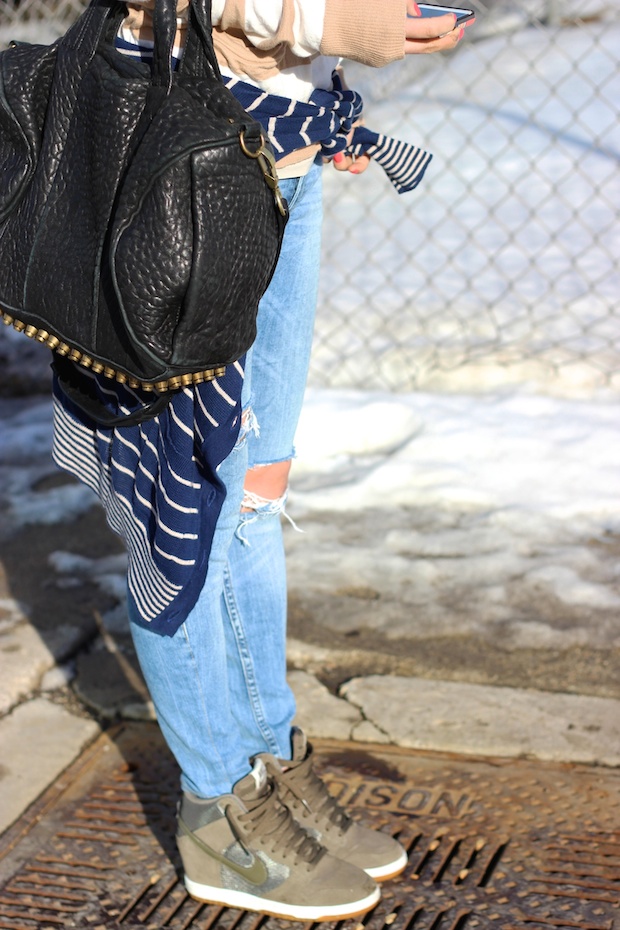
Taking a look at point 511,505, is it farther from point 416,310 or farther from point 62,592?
point 416,310

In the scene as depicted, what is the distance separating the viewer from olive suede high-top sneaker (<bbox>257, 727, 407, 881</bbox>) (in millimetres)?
1628

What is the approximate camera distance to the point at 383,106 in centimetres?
646

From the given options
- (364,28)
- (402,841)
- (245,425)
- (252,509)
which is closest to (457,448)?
(402,841)

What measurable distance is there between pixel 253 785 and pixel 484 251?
3.45 metres

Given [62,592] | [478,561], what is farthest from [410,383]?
[62,592]

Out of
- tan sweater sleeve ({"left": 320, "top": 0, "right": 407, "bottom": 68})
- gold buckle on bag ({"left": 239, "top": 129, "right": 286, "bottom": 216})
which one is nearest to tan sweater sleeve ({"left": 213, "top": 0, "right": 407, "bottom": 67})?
tan sweater sleeve ({"left": 320, "top": 0, "right": 407, "bottom": 68})

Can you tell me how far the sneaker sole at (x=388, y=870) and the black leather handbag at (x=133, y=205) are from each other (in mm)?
895

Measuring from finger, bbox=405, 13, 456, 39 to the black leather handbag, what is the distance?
0.24 metres

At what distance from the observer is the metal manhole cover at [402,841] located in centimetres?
159

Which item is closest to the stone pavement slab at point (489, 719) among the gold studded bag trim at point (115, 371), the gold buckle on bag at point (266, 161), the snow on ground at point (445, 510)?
the snow on ground at point (445, 510)

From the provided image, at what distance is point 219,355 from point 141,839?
1.00m

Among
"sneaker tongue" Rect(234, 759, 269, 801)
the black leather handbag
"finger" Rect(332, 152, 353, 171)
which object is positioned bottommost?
"sneaker tongue" Rect(234, 759, 269, 801)

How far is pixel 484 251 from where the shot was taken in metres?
4.59

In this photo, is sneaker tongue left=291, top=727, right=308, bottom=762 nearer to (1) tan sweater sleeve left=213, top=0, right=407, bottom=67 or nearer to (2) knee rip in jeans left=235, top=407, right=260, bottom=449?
(2) knee rip in jeans left=235, top=407, right=260, bottom=449
